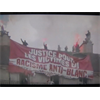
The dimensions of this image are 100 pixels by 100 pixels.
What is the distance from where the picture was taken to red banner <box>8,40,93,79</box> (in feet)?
13.1

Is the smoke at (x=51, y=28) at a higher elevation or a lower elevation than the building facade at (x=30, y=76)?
higher

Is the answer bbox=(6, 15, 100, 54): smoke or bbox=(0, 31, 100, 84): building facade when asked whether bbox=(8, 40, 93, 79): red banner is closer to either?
bbox=(0, 31, 100, 84): building facade

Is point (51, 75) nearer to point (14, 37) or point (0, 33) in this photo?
point (14, 37)

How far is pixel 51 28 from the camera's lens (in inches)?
159

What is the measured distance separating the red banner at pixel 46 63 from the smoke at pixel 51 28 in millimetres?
225

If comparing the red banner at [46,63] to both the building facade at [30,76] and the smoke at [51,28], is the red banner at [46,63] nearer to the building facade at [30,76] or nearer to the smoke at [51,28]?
the building facade at [30,76]

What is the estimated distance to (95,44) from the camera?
406 centimetres

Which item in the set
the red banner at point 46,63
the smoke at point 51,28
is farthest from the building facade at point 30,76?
the smoke at point 51,28

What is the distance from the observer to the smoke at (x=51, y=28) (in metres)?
4.03

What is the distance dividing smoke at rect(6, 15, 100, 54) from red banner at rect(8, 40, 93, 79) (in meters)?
0.22

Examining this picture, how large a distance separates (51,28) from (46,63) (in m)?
1.13
